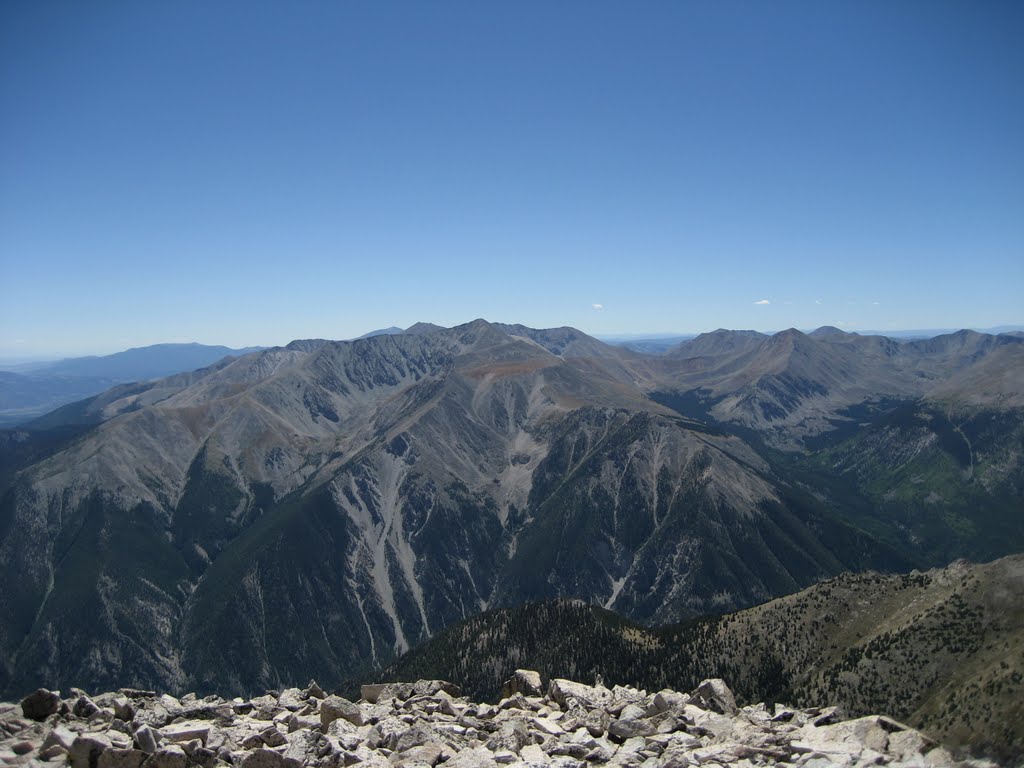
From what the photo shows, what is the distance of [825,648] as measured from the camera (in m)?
142

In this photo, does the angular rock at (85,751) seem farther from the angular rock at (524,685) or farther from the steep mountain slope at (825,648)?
the steep mountain slope at (825,648)

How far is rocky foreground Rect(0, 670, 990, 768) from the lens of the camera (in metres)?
33.4

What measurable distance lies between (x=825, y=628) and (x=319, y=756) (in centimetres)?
14597

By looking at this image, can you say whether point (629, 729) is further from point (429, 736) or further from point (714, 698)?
point (714, 698)

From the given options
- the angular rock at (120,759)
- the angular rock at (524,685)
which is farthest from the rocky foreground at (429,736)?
the angular rock at (524,685)

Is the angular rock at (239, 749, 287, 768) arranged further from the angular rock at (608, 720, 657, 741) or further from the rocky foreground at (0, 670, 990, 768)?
the angular rock at (608, 720, 657, 741)

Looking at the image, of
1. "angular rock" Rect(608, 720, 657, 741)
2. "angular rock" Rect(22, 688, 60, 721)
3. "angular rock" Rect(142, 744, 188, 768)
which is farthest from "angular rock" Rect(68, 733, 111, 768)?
"angular rock" Rect(608, 720, 657, 741)

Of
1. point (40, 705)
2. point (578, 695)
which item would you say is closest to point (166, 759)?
point (40, 705)

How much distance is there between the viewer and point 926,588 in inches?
5610

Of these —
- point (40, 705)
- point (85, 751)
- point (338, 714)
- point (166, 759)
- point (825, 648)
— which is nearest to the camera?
point (85, 751)

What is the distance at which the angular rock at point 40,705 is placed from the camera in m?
38.1

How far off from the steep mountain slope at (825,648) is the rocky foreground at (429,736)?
32544 millimetres

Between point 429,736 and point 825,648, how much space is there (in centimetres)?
13309

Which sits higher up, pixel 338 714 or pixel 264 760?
pixel 264 760
